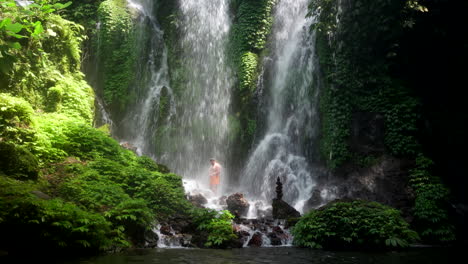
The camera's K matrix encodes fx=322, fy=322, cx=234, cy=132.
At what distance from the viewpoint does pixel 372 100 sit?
1337 cm

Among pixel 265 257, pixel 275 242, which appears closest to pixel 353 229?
pixel 275 242

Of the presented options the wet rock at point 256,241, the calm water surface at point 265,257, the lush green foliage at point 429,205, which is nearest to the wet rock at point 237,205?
the wet rock at point 256,241

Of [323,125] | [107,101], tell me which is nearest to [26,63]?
[107,101]

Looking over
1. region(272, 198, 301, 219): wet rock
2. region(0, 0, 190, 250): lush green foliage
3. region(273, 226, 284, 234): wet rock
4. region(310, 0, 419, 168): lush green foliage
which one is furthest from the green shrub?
region(310, 0, 419, 168): lush green foliage

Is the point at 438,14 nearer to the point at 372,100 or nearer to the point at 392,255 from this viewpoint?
the point at 372,100

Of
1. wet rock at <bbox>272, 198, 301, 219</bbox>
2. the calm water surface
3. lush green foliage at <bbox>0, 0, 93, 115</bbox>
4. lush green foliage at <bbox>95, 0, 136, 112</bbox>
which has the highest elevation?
lush green foliage at <bbox>95, 0, 136, 112</bbox>

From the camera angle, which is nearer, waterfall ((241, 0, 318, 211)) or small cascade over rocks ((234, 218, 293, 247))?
small cascade over rocks ((234, 218, 293, 247))

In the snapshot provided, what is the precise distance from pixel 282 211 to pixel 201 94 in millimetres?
10125

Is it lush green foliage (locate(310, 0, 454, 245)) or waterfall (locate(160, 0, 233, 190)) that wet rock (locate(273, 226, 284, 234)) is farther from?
waterfall (locate(160, 0, 233, 190))

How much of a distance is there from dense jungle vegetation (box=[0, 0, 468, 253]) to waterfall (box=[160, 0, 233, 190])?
0.85 meters

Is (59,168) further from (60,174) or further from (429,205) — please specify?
(429,205)

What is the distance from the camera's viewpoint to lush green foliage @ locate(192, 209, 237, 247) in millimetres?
7645

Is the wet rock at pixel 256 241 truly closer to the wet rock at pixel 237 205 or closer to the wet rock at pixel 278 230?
the wet rock at pixel 278 230

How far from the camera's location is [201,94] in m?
18.9
